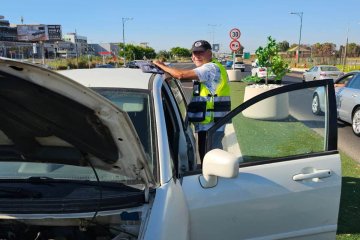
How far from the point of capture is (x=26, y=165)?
2.58 m

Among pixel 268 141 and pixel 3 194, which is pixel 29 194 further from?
pixel 268 141

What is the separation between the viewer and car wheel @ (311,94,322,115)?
300 centimetres

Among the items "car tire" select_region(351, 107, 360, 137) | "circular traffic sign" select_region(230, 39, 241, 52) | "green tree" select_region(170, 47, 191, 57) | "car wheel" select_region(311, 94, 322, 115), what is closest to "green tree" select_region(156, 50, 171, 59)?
"car wheel" select_region(311, 94, 322, 115)

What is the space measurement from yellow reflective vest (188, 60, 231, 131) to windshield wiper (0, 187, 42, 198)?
2244mm

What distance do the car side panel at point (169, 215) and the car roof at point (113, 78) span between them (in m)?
0.93

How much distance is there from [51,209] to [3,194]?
13.5 inches

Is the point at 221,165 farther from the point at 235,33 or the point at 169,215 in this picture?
the point at 235,33

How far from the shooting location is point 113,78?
10.7 ft

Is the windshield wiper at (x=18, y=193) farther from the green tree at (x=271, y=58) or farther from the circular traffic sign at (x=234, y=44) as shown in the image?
the circular traffic sign at (x=234, y=44)

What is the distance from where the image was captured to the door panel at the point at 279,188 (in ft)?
8.45

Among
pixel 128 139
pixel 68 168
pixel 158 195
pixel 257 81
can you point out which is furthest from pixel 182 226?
pixel 257 81

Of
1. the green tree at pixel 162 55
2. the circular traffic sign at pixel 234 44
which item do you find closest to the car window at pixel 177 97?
the green tree at pixel 162 55

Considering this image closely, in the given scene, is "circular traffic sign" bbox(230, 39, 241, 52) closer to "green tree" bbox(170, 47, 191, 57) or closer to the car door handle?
the car door handle

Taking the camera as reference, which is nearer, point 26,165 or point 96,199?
point 96,199
